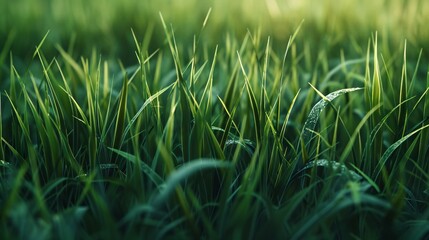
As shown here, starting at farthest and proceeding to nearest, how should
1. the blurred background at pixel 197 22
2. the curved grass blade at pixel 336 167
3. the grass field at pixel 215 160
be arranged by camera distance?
1. the blurred background at pixel 197 22
2. the curved grass blade at pixel 336 167
3. the grass field at pixel 215 160

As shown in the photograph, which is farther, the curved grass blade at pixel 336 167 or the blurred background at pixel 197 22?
the blurred background at pixel 197 22

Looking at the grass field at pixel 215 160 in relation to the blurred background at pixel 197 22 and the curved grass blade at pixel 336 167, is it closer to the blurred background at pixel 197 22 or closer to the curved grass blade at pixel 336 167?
the curved grass blade at pixel 336 167

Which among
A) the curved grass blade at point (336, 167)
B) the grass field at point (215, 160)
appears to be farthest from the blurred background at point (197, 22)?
the curved grass blade at point (336, 167)

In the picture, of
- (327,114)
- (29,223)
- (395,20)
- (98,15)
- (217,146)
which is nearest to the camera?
(29,223)

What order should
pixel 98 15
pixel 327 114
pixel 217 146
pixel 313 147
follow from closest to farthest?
pixel 217 146 → pixel 313 147 → pixel 327 114 → pixel 98 15

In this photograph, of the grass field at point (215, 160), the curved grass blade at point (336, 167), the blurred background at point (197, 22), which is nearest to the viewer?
the grass field at point (215, 160)

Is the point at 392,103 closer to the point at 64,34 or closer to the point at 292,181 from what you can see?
the point at 292,181

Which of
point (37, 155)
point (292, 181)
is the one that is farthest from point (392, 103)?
point (37, 155)

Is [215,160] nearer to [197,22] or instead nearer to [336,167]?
[336,167]

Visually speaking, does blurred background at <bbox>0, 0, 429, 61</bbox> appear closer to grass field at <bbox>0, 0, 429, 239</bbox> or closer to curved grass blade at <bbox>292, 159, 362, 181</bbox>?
grass field at <bbox>0, 0, 429, 239</bbox>
